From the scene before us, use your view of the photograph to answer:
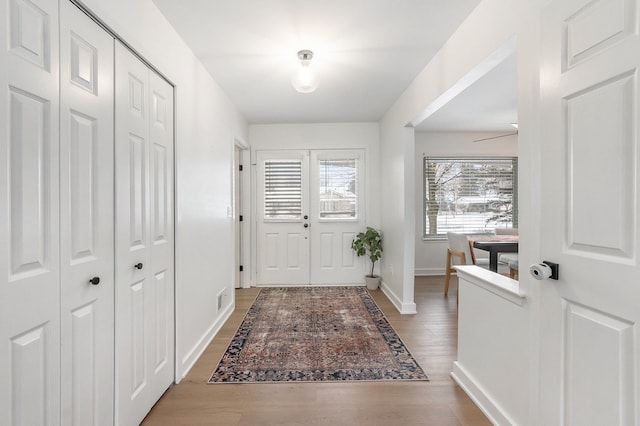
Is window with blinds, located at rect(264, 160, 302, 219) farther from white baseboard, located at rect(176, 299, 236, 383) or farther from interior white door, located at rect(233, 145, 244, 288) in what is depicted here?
white baseboard, located at rect(176, 299, 236, 383)

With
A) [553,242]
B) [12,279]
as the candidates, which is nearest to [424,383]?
[553,242]

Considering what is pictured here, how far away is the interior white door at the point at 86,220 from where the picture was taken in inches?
48.4

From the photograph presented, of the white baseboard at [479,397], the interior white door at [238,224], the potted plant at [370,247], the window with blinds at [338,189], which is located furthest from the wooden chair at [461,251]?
the interior white door at [238,224]

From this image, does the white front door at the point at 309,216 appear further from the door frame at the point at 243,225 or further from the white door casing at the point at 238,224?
the white door casing at the point at 238,224

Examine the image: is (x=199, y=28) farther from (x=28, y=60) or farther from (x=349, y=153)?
(x=349, y=153)

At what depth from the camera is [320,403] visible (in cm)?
197

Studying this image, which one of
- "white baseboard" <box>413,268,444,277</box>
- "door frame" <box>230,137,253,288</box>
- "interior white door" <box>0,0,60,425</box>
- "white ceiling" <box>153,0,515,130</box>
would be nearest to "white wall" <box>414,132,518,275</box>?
"white baseboard" <box>413,268,444,277</box>

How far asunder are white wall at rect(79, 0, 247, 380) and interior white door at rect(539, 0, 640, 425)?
1924mm

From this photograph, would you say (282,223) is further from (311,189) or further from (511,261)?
(511,261)

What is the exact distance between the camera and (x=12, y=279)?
1018 millimetres

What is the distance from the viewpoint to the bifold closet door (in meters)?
1.58

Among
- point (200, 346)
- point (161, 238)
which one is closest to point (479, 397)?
point (200, 346)

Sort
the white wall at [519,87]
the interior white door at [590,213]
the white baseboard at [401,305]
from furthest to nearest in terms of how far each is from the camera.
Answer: the white baseboard at [401,305] < the white wall at [519,87] < the interior white door at [590,213]

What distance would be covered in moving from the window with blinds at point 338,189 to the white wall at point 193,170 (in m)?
1.70
